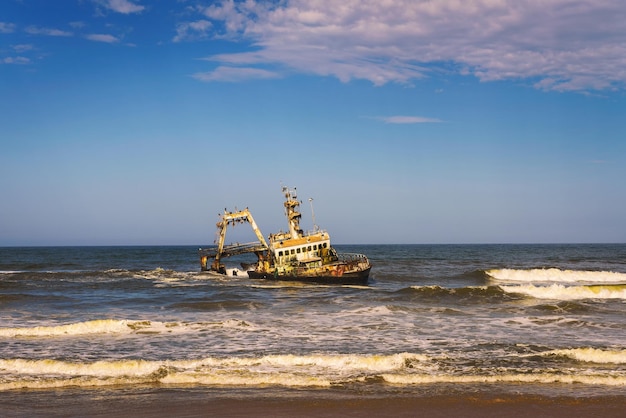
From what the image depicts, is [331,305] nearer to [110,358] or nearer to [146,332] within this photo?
[146,332]

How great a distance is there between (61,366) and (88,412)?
15.7 feet

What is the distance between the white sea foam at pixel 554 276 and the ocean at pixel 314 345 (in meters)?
18.2

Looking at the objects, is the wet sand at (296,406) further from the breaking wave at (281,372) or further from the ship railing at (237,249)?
the ship railing at (237,249)

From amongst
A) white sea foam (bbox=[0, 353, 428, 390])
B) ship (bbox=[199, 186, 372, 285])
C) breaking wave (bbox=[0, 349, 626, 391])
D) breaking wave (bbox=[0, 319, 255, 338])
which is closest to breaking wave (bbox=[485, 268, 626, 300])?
ship (bbox=[199, 186, 372, 285])

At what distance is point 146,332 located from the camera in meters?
23.1

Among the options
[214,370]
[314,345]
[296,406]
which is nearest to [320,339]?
[314,345]

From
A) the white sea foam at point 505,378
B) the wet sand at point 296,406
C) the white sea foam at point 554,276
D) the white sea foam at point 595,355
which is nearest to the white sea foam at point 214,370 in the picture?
the white sea foam at point 505,378

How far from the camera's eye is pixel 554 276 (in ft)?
195

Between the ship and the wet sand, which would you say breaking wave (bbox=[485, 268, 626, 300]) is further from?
the wet sand

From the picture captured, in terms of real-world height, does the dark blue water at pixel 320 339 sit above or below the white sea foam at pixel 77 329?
below

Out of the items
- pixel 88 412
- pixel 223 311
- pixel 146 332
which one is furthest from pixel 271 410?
pixel 223 311

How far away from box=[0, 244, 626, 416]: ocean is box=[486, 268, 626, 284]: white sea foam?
18.2 metres

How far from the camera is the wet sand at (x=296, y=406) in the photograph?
488 inches

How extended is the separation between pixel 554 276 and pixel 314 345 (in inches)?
1824
